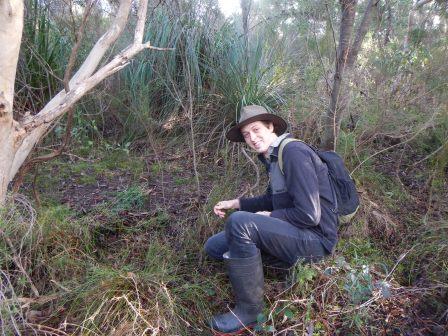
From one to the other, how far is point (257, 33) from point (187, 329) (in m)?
4.51

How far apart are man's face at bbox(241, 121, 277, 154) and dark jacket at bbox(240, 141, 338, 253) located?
110 mm

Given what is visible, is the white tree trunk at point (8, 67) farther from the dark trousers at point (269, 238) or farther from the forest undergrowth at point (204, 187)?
the dark trousers at point (269, 238)

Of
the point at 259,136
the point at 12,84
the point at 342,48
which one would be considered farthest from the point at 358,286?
the point at 12,84

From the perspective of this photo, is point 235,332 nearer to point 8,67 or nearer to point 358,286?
point 358,286

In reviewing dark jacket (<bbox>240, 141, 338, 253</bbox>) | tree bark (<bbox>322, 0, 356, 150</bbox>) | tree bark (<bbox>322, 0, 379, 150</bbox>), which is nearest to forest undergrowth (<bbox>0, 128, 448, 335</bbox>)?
dark jacket (<bbox>240, 141, 338, 253</bbox>)

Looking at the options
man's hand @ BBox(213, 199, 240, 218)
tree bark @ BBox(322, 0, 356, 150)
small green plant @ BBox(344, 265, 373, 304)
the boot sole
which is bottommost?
the boot sole

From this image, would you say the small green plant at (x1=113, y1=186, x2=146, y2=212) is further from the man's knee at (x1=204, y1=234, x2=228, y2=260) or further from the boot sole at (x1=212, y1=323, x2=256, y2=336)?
the boot sole at (x1=212, y1=323, x2=256, y2=336)

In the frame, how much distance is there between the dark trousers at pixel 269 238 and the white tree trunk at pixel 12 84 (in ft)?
4.37

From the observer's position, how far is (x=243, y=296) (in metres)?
2.53

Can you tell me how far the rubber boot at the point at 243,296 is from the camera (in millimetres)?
2490

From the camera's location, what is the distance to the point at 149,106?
543cm

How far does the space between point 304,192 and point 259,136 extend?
0.55m

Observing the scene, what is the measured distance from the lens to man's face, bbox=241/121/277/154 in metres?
2.76

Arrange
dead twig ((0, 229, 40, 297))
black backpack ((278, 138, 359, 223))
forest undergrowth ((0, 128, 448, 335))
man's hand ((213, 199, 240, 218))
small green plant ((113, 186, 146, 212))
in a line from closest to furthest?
forest undergrowth ((0, 128, 448, 335)) < dead twig ((0, 229, 40, 297)) < black backpack ((278, 138, 359, 223)) < man's hand ((213, 199, 240, 218)) < small green plant ((113, 186, 146, 212))
